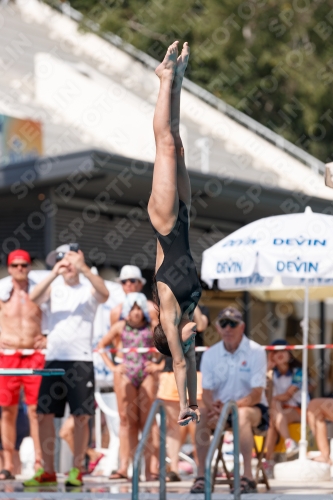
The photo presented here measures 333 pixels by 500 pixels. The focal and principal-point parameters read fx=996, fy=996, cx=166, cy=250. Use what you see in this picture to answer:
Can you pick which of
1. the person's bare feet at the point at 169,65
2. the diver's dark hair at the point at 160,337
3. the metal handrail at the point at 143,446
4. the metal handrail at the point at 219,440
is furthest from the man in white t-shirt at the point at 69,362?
the person's bare feet at the point at 169,65

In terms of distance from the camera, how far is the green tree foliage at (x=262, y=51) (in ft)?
100

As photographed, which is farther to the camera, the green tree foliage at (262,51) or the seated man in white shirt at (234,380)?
the green tree foliage at (262,51)

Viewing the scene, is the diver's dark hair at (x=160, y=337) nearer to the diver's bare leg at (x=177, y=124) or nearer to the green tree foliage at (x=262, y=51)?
the diver's bare leg at (x=177, y=124)

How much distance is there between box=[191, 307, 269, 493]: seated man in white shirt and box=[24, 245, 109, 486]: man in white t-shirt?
3.58ft

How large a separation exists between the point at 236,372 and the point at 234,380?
0.08 m

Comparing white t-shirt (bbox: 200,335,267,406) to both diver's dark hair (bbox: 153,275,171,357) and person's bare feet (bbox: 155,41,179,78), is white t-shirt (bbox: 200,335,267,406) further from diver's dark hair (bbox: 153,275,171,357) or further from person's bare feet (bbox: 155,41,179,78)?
person's bare feet (bbox: 155,41,179,78)

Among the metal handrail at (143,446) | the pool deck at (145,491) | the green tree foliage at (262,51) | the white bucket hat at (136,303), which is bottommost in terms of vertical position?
the pool deck at (145,491)

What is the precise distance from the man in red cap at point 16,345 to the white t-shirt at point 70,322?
289 mm

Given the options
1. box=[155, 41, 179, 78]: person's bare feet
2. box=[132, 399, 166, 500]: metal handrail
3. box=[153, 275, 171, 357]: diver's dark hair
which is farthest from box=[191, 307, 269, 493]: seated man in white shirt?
box=[155, 41, 179, 78]: person's bare feet

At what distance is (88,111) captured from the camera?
82.6 feet

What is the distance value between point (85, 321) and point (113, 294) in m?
2.54

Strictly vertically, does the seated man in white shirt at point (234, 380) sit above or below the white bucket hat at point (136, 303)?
below

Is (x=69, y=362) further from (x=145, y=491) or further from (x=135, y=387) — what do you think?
(x=145, y=491)

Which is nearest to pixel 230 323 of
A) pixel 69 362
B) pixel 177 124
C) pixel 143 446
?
pixel 69 362
